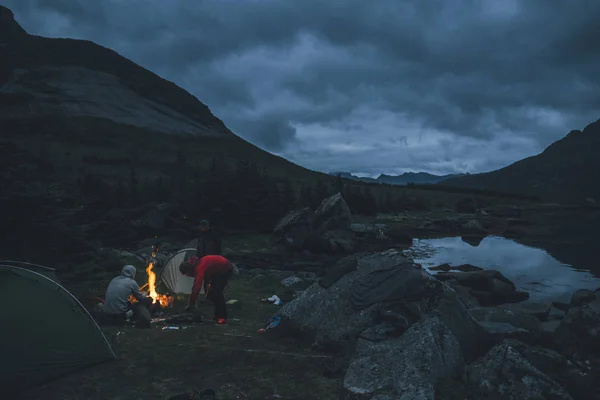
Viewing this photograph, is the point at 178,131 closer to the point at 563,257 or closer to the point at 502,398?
the point at 563,257

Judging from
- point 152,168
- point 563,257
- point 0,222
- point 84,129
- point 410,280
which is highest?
point 84,129

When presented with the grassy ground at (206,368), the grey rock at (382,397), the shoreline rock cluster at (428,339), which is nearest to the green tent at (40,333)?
the grassy ground at (206,368)

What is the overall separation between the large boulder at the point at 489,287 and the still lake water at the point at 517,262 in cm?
105

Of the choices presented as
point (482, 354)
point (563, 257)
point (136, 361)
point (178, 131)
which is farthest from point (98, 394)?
point (178, 131)

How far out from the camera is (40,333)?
886cm

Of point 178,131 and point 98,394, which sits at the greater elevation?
point 178,131

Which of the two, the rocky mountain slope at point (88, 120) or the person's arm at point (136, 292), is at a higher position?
the rocky mountain slope at point (88, 120)

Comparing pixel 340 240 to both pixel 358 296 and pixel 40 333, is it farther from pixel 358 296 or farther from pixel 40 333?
pixel 40 333

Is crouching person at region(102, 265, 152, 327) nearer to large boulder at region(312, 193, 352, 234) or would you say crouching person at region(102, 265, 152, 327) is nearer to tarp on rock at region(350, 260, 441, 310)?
tarp on rock at region(350, 260, 441, 310)

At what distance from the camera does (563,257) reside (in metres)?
35.5

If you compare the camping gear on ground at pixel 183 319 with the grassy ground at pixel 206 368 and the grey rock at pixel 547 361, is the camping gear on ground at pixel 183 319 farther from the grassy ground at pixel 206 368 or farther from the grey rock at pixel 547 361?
the grey rock at pixel 547 361

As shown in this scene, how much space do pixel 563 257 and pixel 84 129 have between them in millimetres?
140001

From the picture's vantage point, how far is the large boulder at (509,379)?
27.5ft

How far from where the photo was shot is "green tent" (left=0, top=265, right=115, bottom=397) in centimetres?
841
